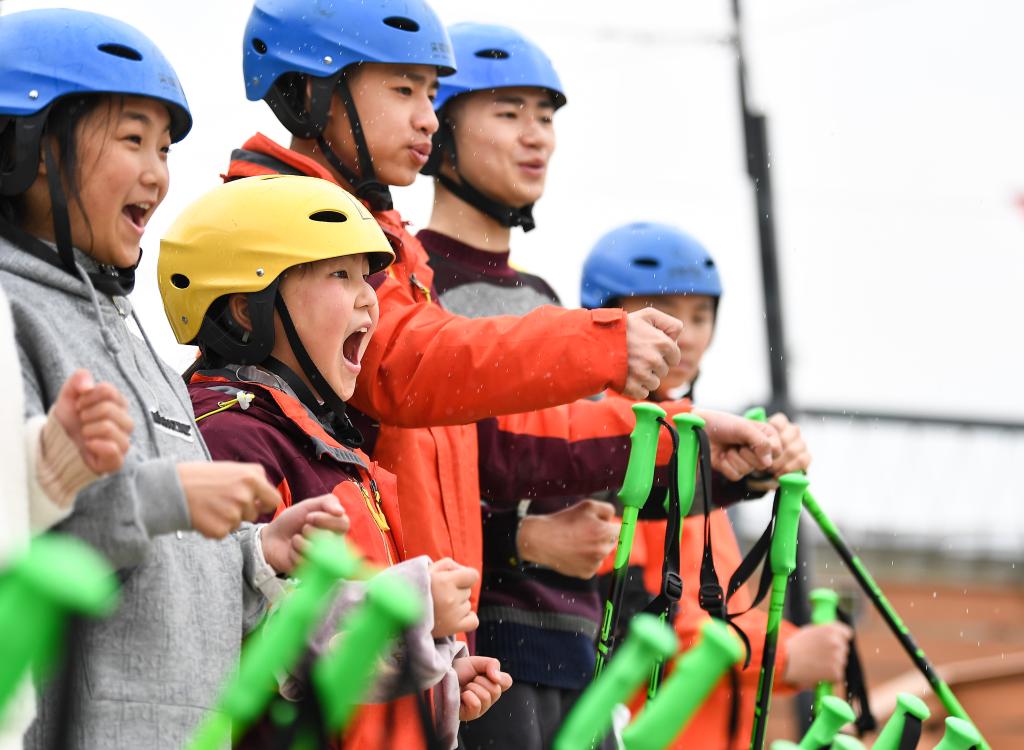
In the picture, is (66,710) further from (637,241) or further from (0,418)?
A: (637,241)

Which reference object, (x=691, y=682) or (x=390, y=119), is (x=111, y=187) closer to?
(x=390, y=119)

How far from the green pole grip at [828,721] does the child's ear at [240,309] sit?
1.60 m

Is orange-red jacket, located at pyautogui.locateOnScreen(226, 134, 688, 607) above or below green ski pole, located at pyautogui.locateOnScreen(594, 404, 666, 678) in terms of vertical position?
above

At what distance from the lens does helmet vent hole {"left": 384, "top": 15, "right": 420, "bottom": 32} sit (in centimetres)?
496

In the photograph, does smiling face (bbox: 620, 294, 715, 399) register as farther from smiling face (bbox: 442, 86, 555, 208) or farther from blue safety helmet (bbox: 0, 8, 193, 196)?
blue safety helmet (bbox: 0, 8, 193, 196)

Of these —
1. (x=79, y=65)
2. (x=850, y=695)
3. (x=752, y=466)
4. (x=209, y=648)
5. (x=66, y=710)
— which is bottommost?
(x=850, y=695)

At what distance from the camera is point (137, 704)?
3.08m

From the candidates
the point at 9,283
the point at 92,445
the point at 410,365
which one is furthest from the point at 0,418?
the point at 410,365

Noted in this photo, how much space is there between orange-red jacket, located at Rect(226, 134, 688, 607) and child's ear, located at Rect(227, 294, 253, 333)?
40 centimetres

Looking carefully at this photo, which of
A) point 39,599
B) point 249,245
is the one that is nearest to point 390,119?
point 249,245

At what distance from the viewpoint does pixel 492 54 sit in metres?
5.79

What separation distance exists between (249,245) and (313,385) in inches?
13.9

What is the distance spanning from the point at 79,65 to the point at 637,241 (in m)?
3.35

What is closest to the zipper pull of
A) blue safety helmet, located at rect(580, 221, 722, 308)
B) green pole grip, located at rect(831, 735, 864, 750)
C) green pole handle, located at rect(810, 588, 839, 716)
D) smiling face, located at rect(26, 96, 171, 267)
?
smiling face, located at rect(26, 96, 171, 267)
